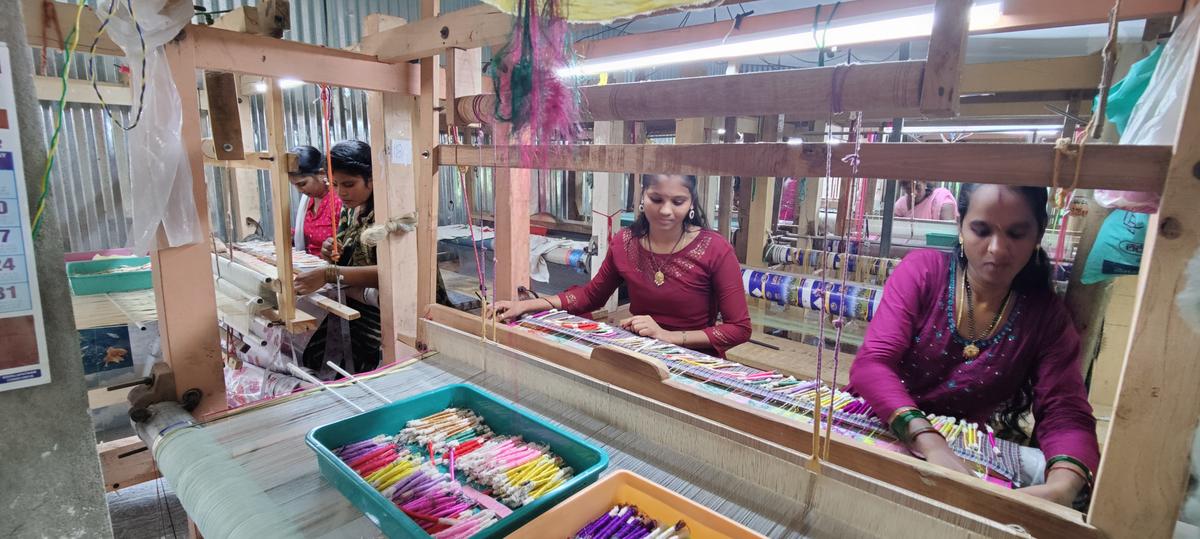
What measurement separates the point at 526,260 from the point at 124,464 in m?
1.36

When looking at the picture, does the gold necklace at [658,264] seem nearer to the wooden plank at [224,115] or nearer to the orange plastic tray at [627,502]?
the orange plastic tray at [627,502]

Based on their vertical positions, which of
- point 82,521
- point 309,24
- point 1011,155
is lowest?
point 82,521

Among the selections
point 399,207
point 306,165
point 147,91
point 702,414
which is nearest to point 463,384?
point 702,414

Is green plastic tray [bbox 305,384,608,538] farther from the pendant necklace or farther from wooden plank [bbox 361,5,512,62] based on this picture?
the pendant necklace

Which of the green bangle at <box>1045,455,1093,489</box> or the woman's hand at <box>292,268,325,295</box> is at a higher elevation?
the woman's hand at <box>292,268,325,295</box>

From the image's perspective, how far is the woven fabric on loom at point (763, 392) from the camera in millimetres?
1228

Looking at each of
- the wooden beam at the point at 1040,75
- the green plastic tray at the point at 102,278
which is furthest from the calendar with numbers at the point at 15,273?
the green plastic tray at the point at 102,278

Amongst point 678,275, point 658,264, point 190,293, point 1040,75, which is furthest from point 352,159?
point 1040,75

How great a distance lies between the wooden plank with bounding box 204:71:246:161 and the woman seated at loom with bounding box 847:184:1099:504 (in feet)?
6.59

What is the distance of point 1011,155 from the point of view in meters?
0.83

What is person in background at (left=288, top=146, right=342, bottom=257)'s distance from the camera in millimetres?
3193

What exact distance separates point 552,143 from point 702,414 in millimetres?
792

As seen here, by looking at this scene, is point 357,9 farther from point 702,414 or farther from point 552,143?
point 702,414

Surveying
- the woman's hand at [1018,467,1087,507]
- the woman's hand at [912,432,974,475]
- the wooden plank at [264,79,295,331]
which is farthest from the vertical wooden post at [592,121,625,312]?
the woman's hand at [1018,467,1087,507]
